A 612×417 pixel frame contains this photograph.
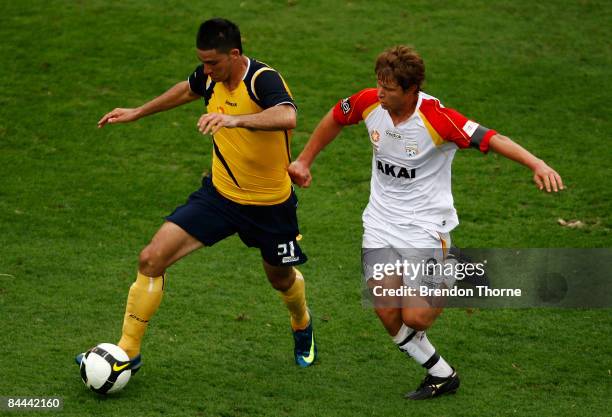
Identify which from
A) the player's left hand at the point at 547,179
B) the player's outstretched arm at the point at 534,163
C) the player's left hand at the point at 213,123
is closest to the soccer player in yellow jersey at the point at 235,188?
the player's left hand at the point at 213,123

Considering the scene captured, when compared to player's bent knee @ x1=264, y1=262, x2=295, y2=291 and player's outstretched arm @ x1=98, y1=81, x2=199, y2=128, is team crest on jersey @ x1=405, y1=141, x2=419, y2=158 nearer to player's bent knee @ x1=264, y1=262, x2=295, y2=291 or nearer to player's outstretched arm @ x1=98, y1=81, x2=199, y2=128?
player's bent knee @ x1=264, y1=262, x2=295, y2=291

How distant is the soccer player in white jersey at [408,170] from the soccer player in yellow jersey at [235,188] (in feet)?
1.19

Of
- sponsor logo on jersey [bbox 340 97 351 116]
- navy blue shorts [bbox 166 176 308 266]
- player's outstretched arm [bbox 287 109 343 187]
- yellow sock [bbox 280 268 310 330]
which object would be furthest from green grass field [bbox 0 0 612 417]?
sponsor logo on jersey [bbox 340 97 351 116]

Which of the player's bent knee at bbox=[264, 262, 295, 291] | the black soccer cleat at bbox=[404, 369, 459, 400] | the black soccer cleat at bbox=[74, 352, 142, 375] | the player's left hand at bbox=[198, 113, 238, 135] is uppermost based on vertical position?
the player's left hand at bbox=[198, 113, 238, 135]

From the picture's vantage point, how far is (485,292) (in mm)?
8727

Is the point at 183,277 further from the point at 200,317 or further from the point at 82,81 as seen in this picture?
the point at 82,81

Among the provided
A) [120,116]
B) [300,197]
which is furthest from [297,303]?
[300,197]

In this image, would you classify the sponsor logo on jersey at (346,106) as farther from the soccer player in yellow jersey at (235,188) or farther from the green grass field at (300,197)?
the green grass field at (300,197)

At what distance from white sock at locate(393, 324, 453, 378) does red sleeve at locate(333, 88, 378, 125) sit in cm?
142

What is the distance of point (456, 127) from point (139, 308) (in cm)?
234

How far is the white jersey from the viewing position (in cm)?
650

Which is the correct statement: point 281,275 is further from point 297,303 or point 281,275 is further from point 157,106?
point 157,106

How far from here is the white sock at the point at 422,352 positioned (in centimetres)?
680

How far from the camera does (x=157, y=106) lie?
23.8ft
